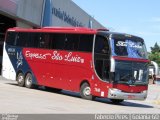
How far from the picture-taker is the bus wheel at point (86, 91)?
23388 mm

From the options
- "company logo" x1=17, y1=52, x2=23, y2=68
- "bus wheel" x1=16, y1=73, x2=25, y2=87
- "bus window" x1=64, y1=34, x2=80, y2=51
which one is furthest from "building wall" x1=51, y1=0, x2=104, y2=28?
"bus window" x1=64, y1=34, x2=80, y2=51

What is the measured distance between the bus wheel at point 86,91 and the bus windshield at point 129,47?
7.62 feet

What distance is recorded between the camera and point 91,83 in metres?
23.1

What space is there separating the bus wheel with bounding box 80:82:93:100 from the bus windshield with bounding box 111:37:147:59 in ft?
7.62

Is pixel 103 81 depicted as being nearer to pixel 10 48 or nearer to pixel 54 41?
pixel 54 41

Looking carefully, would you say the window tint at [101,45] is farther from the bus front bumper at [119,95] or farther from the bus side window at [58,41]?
the bus side window at [58,41]

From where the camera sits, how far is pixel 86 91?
928 inches

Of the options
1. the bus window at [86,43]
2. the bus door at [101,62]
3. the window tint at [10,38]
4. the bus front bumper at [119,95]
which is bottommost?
the bus front bumper at [119,95]

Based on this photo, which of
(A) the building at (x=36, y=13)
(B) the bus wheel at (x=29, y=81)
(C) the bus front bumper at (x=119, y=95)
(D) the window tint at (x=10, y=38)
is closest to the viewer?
(C) the bus front bumper at (x=119, y=95)

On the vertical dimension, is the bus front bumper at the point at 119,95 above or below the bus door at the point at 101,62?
below

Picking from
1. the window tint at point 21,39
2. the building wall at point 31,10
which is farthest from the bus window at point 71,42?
the building wall at point 31,10

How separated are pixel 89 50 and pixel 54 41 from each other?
3.00 metres

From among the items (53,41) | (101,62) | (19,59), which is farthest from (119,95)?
(19,59)

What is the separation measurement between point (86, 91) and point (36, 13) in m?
19.4
